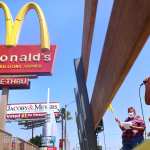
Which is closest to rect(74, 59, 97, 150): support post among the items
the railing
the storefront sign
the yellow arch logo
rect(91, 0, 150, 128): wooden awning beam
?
rect(91, 0, 150, 128): wooden awning beam

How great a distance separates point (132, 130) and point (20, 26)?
1017 cm

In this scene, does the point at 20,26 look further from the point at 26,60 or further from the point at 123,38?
the point at 26,60

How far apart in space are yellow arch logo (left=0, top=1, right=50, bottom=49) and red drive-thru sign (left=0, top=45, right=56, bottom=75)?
765 inches

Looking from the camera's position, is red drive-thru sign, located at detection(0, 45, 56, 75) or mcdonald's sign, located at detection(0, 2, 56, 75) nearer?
mcdonald's sign, located at detection(0, 2, 56, 75)

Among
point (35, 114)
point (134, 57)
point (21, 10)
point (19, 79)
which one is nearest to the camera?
point (134, 57)

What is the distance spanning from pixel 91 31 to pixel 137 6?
2078 millimetres

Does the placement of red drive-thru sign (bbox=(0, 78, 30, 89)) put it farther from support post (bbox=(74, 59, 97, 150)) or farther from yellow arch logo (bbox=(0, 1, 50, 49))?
support post (bbox=(74, 59, 97, 150))

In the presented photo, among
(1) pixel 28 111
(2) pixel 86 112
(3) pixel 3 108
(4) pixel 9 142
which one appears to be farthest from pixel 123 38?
(1) pixel 28 111

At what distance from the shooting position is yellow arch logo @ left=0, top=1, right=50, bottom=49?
41.9 feet

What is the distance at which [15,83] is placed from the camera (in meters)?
34.2

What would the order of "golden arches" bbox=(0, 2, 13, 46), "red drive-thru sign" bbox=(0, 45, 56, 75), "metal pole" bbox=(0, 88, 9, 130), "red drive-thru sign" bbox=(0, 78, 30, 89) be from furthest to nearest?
"red drive-thru sign" bbox=(0, 45, 56, 75) → "red drive-thru sign" bbox=(0, 78, 30, 89) → "metal pole" bbox=(0, 88, 9, 130) → "golden arches" bbox=(0, 2, 13, 46)

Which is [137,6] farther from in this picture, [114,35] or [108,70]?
[108,70]

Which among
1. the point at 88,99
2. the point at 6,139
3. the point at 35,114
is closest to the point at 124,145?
the point at 88,99

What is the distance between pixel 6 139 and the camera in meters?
11.5
